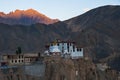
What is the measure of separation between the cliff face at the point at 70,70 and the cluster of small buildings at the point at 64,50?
3.86 metres

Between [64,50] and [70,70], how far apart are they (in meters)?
10.6

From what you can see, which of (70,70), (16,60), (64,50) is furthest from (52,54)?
(70,70)

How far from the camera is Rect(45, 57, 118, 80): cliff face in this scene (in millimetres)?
70625

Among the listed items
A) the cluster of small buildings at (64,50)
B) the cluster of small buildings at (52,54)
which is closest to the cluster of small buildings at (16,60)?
the cluster of small buildings at (52,54)

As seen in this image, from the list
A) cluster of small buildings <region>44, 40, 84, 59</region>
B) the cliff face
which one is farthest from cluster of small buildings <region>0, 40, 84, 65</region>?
the cliff face

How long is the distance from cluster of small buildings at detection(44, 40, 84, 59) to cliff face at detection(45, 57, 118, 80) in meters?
3.86

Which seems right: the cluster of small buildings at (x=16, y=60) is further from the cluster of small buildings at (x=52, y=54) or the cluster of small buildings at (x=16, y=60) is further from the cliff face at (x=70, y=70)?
the cliff face at (x=70, y=70)

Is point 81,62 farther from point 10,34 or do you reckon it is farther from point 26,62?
point 10,34

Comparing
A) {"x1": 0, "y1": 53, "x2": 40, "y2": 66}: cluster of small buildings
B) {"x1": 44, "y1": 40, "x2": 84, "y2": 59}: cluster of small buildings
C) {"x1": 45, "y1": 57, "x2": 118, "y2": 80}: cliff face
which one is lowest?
{"x1": 45, "y1": 57, "x2": 118, "y2": 80}: cliff face

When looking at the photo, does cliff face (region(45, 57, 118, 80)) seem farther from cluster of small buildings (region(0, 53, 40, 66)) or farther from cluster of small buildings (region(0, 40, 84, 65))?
cluster of small buildings (region(0, 53, 40, 66))

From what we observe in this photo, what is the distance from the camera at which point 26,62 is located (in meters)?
77.6

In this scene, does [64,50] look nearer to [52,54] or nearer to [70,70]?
[52,54]

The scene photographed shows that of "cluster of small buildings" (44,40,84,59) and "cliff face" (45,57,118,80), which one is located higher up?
"cluster of small buildings" (44,40,84,59)

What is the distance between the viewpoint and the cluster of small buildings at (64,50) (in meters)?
79.6
